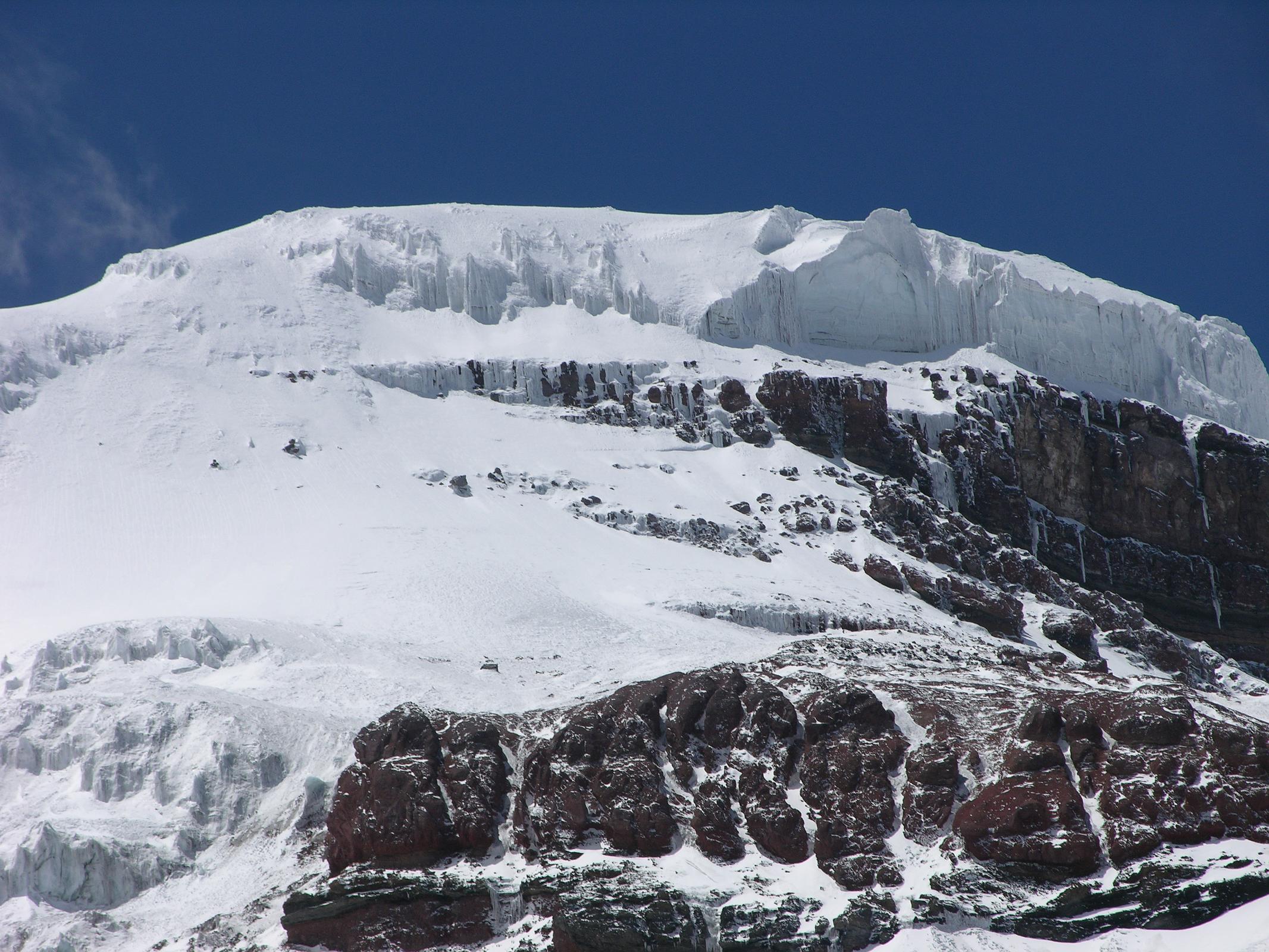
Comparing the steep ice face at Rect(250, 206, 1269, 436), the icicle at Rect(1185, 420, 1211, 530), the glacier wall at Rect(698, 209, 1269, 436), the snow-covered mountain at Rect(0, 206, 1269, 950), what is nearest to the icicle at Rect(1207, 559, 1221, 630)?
the snow-covered mountain at Rect(0, 206, 1269, 950)

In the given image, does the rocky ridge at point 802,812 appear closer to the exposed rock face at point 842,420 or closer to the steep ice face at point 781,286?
the exposed rock face at point 842,420

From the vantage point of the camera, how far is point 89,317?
86.3m

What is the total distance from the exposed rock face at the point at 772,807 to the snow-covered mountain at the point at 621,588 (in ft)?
0.41

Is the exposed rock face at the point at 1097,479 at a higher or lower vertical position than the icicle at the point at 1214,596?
higher

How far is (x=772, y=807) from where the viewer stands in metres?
33.7

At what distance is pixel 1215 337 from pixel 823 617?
72425 millimetres

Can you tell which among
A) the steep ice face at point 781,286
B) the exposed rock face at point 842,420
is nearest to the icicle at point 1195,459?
the steep ice face at point 781,286

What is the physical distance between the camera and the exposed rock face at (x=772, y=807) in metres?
30.4

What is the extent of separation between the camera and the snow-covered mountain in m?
32.0

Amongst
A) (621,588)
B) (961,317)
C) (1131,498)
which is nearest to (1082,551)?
(1131,498)

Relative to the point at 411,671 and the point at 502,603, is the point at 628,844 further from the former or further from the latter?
the point at 502,603

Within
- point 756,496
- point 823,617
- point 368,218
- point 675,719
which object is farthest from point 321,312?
point 675,719

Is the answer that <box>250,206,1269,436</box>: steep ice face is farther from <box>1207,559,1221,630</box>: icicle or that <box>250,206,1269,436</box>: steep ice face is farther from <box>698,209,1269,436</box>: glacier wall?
<box>1207,559,1221,630</box>: icicle

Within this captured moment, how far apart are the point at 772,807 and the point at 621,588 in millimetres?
26310
